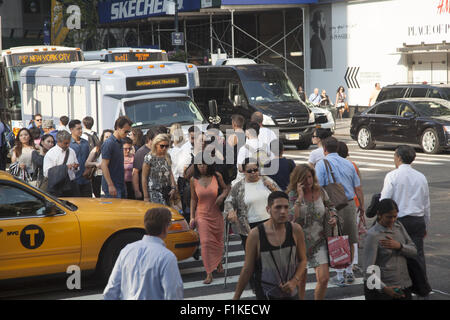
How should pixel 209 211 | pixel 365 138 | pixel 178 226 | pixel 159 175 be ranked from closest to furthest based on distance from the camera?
1. pixel 209 211
2. pixel 178 226
3. pixel 159 175
4. pixel 365 138

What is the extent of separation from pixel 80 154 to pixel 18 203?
11.7 ft

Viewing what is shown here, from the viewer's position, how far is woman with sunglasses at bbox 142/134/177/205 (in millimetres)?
10577

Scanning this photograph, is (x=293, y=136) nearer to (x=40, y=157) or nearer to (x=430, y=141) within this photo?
(x=430, y=141)

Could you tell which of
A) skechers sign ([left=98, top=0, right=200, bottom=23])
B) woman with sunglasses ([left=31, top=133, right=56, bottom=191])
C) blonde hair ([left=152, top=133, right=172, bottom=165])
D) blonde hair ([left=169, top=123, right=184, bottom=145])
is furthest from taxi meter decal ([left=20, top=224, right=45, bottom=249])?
skechers sign ([left=98, top=0, right=200, bottom=23])

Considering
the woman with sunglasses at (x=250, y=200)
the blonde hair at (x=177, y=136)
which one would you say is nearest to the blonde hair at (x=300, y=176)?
the woman with sunglasses at (x=250, y=200)

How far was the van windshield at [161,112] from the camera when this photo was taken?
16.2 metres

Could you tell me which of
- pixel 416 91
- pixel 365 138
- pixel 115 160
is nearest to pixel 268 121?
pixel 365 138

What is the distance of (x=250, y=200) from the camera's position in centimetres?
834

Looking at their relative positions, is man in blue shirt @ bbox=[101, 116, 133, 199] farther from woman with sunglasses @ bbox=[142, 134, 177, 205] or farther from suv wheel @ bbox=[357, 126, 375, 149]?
suv wheel @ bbox=[357, 126, 375, 149]

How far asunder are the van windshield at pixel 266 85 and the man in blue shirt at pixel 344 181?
51.8 ft
